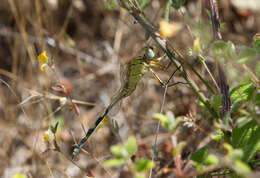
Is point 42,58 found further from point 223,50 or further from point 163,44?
point 223,50

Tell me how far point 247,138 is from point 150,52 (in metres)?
0.40

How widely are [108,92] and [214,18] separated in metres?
1.55

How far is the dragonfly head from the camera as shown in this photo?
1.02 meters

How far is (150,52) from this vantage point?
1.01 m

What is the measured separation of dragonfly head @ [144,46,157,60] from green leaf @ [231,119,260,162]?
346mm

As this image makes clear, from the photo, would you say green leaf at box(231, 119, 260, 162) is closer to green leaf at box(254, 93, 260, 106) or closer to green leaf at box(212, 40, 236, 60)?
green leaf at box(254, 93, 260, 106)

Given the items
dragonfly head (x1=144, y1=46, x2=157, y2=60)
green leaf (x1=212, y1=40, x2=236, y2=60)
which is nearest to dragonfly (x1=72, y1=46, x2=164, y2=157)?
dragonfly head (x1=144, y1=46, x2=157, y2=60)

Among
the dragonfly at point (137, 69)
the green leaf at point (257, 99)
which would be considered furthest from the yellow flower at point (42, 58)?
the green leaf at point (257, 99)

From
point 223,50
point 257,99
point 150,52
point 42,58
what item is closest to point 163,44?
point 150,52

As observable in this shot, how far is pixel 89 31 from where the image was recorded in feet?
9.77

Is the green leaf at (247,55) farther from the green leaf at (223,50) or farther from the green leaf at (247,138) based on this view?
the green leaf at (247,138)

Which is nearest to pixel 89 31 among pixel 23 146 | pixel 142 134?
pixel 23 146

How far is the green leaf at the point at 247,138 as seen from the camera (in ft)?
3.01

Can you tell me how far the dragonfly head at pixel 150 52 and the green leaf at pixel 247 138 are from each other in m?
0.35
